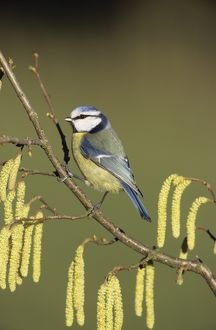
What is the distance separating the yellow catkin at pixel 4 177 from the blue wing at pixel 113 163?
23.1 inches

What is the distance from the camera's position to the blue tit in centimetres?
177

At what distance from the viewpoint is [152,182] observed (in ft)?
14.9

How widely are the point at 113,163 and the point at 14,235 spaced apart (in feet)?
2.45

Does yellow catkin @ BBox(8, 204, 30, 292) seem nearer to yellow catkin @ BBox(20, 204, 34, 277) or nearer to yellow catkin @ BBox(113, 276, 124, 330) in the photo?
yellow catkin @ BBox(20, 204, 34, 277)

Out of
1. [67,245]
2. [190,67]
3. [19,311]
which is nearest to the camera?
[19,311]

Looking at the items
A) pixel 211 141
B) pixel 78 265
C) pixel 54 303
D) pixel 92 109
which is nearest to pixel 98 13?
pixel 211 141

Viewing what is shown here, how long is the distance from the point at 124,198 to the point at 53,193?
35cm

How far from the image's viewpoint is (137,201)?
1604mm

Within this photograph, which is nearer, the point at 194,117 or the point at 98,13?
the point at 194,117

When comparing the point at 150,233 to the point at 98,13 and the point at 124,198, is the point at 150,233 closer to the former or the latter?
the point at 124,198

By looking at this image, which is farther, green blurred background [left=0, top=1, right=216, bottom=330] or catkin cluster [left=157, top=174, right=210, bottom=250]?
green blurred background [left=0, top=1, right=216, bottom=330]

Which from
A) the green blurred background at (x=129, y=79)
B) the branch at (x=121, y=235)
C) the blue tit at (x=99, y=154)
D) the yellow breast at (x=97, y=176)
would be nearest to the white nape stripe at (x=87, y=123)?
the blue tit at (x=99, y=154)

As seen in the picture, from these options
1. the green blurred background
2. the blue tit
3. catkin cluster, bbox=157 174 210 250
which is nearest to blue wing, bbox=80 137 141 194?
the blue tit

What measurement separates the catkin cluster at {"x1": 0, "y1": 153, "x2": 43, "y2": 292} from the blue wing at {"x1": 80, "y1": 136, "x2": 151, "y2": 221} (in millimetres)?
586
